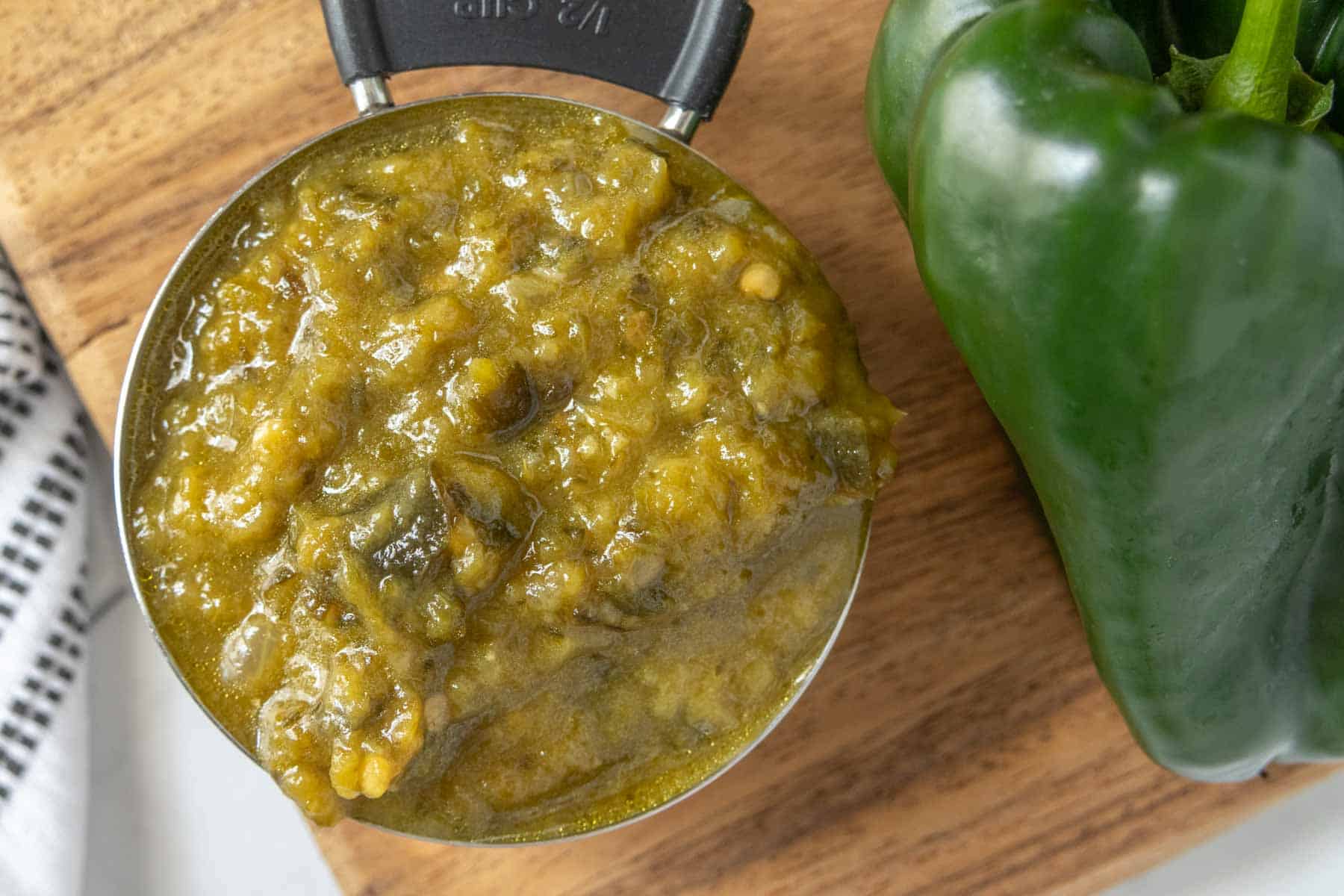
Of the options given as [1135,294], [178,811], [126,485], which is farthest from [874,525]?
[178,811]

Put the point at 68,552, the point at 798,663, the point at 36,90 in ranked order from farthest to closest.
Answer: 1. the point at 68,552
2. the point at 36,90
3. the point at 798,663

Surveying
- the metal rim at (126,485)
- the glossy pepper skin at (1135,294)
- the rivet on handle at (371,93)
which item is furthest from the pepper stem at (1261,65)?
the rivet on handle at (371,93)

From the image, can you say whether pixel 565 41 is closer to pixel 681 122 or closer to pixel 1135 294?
pixel 681 122

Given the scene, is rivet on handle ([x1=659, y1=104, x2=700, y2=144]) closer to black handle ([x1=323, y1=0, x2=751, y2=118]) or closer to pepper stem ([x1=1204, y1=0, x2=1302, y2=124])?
black handle ([x1=323, y1=0, x2=751, y2=118])

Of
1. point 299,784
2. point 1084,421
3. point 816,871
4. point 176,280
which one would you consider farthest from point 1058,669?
point 176,280

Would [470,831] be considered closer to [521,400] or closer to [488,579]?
[488,579]

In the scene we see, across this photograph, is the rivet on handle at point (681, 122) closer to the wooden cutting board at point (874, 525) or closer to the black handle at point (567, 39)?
the black handle at point (567, 39)

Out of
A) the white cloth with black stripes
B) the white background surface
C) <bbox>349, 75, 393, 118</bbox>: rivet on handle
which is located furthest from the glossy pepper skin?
the white cloth with black stripes
